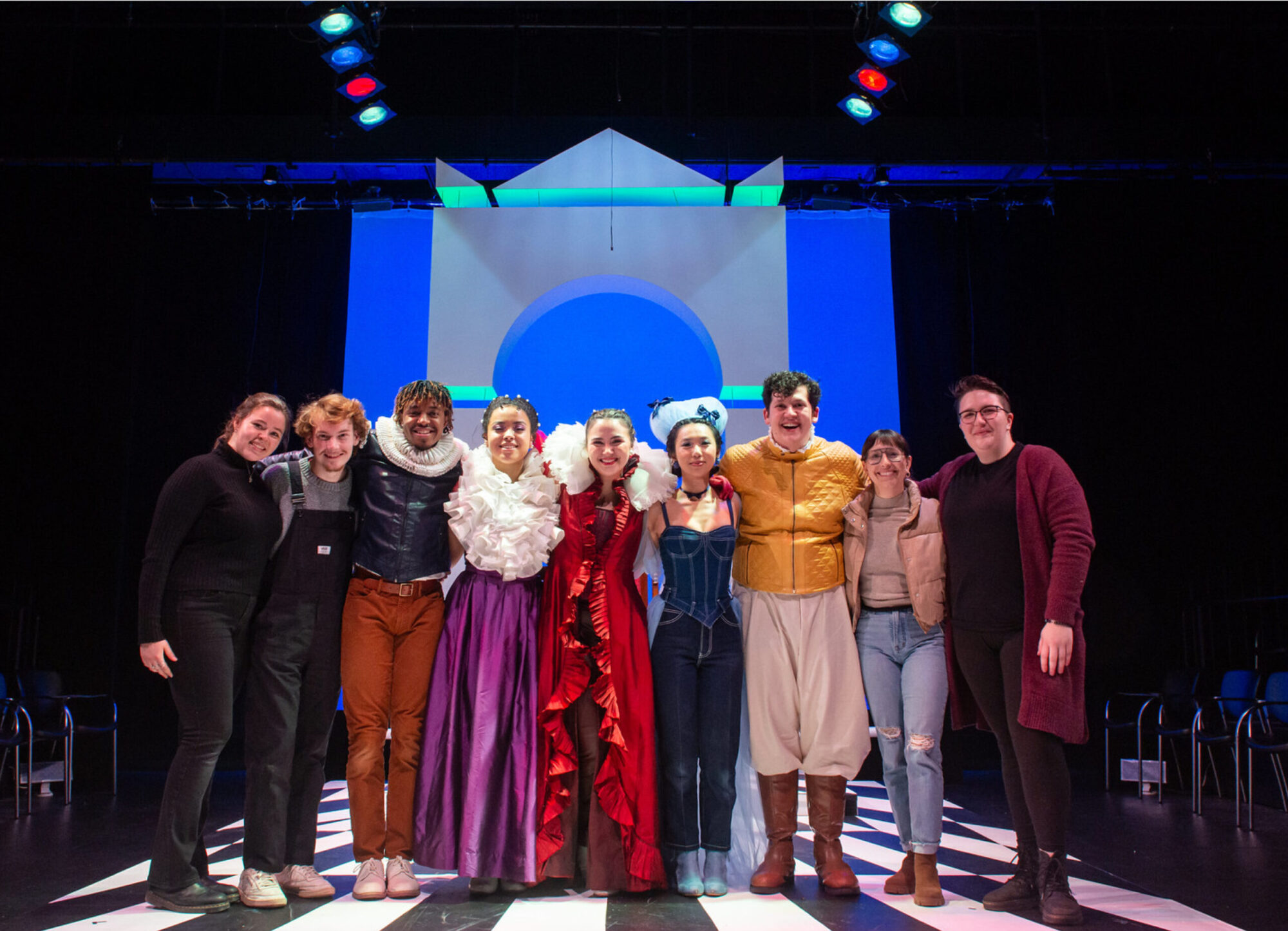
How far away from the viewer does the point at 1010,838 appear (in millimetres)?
3977

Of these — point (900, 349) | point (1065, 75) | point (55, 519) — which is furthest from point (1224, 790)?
point (55, 519)

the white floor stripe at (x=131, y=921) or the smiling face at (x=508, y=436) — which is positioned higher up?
the smiling face at (x=508, y=436)

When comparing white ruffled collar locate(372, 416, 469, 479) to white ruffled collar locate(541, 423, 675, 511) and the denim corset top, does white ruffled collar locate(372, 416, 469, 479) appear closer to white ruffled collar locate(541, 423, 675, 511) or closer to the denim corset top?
white ruffled collar locate(541, 423, 675, 511)

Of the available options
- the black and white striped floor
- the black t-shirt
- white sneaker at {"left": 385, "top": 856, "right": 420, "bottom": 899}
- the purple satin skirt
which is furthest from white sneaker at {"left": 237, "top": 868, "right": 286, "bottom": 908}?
the black t-shirt

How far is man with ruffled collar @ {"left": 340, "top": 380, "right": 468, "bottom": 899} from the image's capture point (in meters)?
2.79

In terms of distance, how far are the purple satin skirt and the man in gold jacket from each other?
2.36 ft

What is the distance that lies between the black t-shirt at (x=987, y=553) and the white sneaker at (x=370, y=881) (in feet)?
6.21

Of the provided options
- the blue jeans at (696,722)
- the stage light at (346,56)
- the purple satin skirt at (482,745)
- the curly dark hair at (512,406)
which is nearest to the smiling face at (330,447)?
the curly dark hair at (512,406)

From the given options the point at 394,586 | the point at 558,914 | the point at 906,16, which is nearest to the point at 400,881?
the point at 558,914

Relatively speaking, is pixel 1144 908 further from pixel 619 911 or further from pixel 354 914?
pixel 354 914

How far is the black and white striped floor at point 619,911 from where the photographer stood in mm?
A: 2463

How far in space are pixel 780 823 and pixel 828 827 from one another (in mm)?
152

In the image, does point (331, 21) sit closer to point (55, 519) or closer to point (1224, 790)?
point (55, 519)

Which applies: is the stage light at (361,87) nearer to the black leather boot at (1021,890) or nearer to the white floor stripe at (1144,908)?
the black leather boot at (1021,890)
